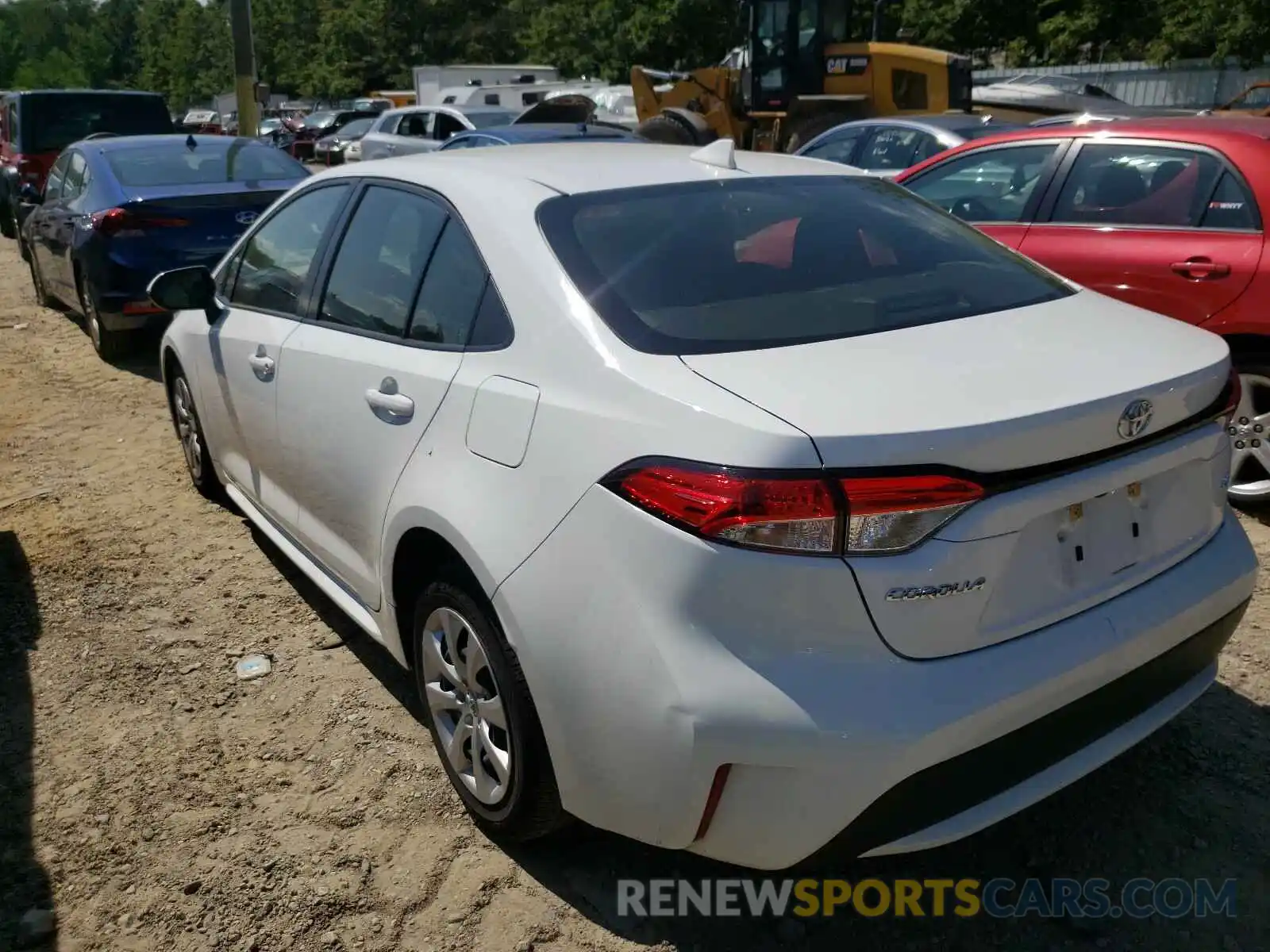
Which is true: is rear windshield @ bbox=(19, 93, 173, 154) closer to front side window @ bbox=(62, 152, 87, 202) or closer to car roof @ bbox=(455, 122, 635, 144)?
car roof @ bbox=(455, 122, 635, 144)

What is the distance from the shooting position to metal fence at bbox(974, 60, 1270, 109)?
24.9m

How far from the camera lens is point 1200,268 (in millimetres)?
4574

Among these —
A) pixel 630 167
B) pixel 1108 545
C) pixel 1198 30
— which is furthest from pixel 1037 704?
pixel 1198 30

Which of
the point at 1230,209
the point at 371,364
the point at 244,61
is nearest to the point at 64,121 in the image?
the point at 244,61

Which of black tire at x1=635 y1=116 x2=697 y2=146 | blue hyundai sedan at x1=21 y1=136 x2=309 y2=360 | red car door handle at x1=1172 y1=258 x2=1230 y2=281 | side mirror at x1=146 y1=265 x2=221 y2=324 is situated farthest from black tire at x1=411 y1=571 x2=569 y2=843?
black tire at x1=635 y1=116 x2=697 y2=146

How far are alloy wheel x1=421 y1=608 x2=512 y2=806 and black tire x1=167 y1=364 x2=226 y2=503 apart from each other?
7.79ft

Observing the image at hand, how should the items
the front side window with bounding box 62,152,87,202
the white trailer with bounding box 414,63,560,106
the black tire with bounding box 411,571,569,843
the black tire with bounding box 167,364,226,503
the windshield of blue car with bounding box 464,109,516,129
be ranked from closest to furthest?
the black tire with bounding box 411,571,569,843 < the black tire with bounding box 167,364,226,503 < the front side window with bounding box 62,152,87,202 < the windshield of blue car with bounding box 464,109,516,129 < the white trailer with bounding box 414,63,560,106

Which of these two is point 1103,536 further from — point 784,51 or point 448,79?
point 448,79

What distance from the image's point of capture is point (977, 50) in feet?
113

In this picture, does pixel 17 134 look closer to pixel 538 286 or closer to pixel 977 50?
pixel 538 286

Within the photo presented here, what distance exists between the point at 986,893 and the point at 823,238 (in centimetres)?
169

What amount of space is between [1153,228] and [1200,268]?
367 millimetres

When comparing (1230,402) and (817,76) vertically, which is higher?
(817,76)

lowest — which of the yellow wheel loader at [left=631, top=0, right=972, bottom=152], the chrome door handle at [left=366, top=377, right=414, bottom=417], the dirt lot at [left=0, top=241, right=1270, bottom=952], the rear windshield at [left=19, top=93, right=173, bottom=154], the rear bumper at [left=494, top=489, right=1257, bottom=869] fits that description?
the dirt lot at [left=0, top=241, right=1270, bottom=952]
